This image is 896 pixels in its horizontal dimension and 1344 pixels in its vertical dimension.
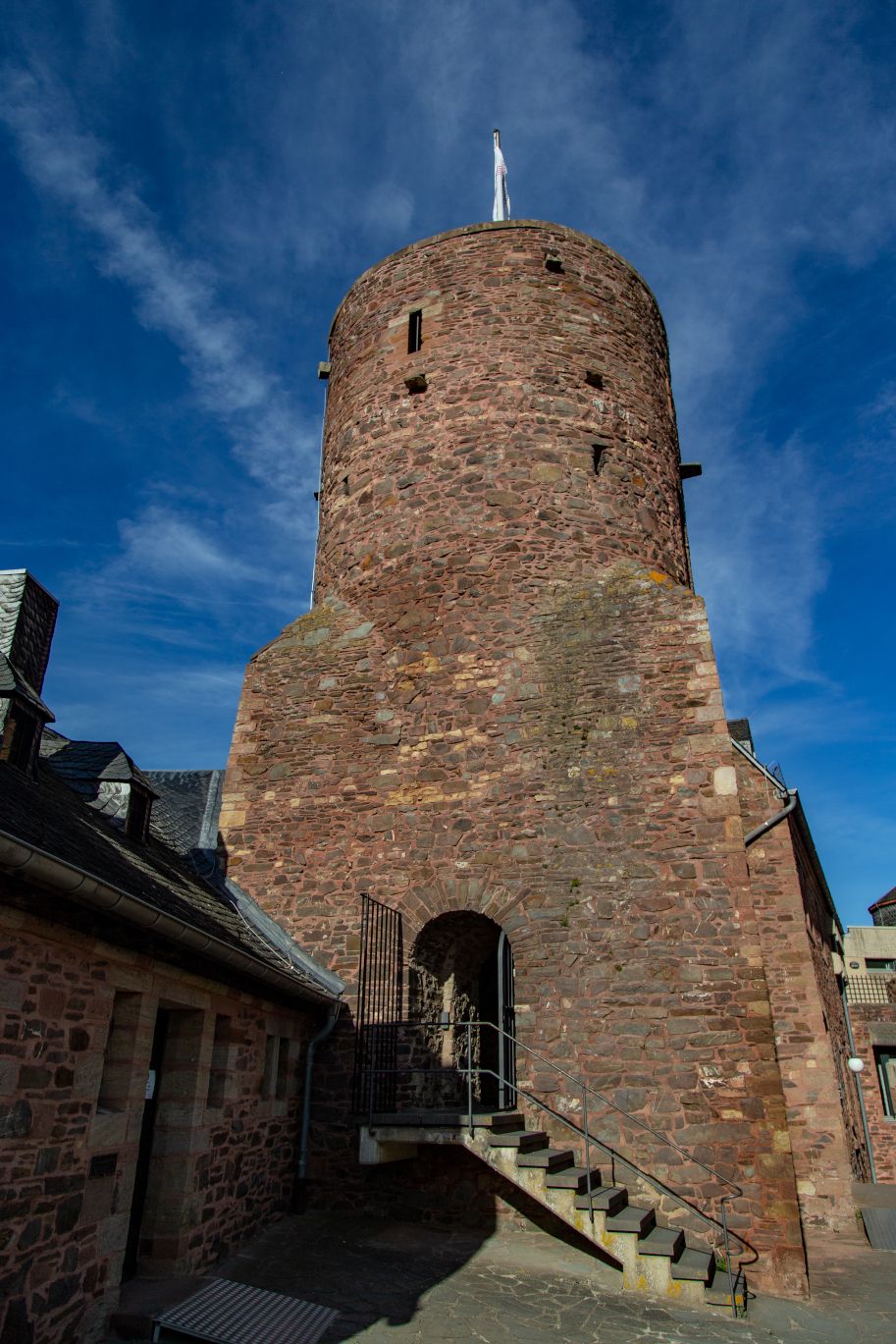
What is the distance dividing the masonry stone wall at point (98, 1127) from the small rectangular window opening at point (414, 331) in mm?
8912

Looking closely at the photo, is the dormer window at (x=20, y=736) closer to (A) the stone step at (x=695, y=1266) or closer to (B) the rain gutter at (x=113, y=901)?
(B) the rain gutter at (x=113, y=901)

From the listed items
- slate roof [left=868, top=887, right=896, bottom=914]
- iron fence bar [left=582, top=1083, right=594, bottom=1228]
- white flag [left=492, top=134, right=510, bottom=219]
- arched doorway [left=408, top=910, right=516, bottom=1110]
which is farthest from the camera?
slate roof [left=868, top=887, right=896, bottom=914]

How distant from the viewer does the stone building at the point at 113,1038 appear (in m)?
4.95

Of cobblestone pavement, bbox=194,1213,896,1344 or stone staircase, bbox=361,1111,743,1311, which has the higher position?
stone staircase, bbox=361,1111,743,1311

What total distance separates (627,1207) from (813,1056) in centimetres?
443

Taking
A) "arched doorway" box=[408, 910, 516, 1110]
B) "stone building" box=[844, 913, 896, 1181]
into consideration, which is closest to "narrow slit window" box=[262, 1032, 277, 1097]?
"arched doorway" box=[408, 910, 516, 1110]

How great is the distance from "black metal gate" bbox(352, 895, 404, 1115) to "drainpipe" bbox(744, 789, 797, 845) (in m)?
4.74

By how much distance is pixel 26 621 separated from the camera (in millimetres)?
9320

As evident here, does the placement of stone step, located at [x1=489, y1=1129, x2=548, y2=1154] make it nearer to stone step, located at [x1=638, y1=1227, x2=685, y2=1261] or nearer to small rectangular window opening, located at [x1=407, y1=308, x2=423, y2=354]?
stone step, located at [x1=638, y1=1227, x2=685, y2=1261]

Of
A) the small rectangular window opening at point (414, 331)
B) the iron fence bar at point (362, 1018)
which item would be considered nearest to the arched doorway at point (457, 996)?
Answer: the iron fence bar at point (362, 1018)

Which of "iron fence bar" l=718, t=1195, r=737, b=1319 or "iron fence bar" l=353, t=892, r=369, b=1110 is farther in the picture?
"iron fence bar" l=353, t=892, r=369, b=1110

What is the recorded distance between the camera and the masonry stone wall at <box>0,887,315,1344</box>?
490 cm

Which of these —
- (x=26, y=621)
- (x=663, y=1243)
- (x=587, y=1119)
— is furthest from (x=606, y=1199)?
(x=26, y=621)

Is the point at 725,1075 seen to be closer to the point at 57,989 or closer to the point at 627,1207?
the point at 627,1207
